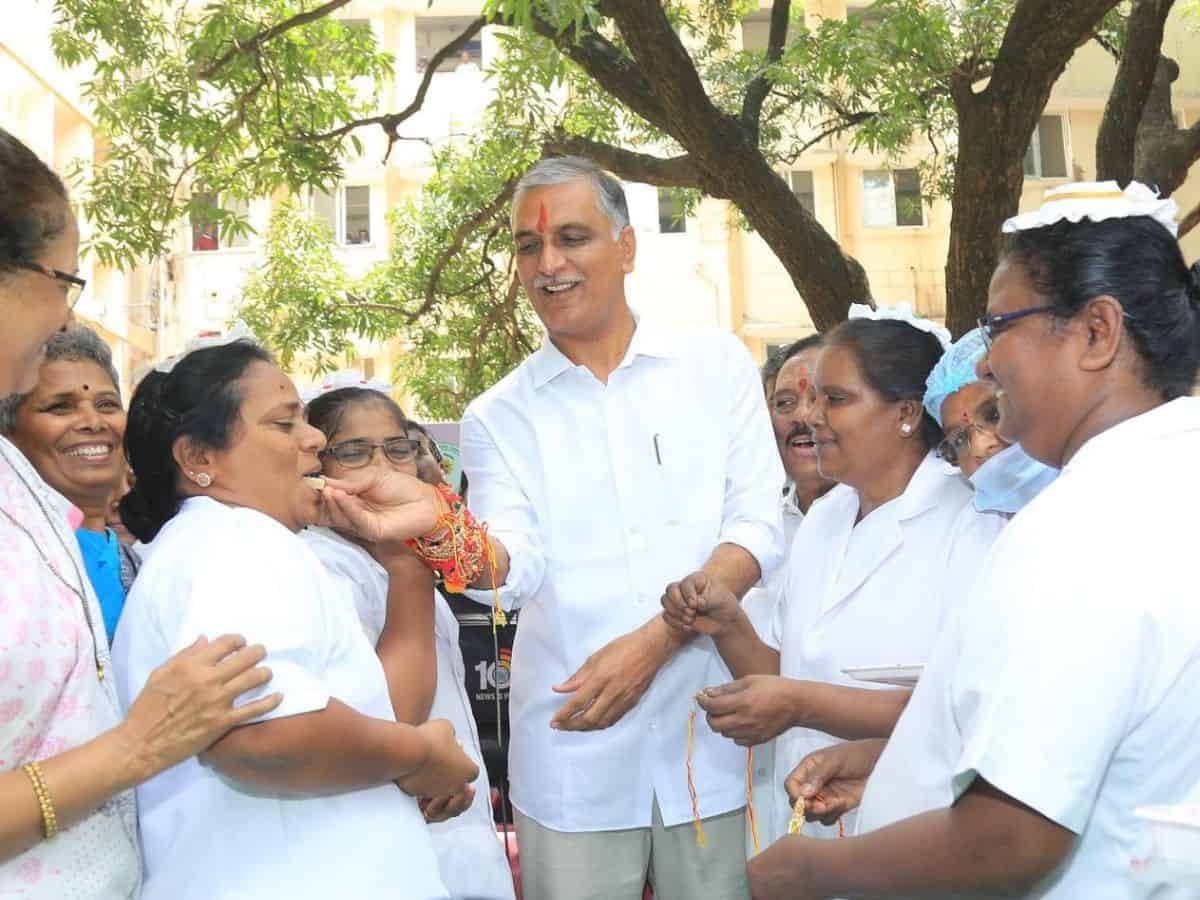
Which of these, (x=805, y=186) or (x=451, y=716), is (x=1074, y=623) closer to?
(x=451, y=716)

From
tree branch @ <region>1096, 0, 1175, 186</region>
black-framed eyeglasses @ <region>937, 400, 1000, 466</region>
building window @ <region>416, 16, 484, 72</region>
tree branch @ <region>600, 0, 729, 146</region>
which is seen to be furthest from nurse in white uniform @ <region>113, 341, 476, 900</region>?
building window @ <region>416, 16, 484, 72</region>

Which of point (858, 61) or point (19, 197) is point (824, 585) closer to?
point (19, 197)

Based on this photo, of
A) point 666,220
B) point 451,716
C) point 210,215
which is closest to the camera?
point 451,716

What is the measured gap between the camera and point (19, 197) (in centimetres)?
212

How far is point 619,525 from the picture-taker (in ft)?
11.4

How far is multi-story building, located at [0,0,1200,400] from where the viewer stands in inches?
775

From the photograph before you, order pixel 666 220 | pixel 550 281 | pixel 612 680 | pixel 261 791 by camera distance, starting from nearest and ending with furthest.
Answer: pixel 261 791
pixel 612 680
pixel 550 281
pixel 666 220

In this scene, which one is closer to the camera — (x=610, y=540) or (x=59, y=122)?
(x=610, y=540)

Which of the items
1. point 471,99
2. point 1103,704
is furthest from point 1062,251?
point 471,99

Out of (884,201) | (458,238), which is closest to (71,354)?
(458,238)

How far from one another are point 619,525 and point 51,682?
165cm

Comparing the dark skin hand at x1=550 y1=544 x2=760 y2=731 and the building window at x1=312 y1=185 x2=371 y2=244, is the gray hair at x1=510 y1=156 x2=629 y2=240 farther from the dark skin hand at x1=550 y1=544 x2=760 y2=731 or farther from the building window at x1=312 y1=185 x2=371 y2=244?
the building window at x1=312 y1=185 x2=371 y2=244

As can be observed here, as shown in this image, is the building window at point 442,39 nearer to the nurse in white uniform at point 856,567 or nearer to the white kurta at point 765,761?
the white kurta at point 765,761

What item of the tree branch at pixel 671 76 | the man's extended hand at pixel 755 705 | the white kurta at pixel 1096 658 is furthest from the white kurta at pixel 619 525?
the tree branch at pixel 671 76
